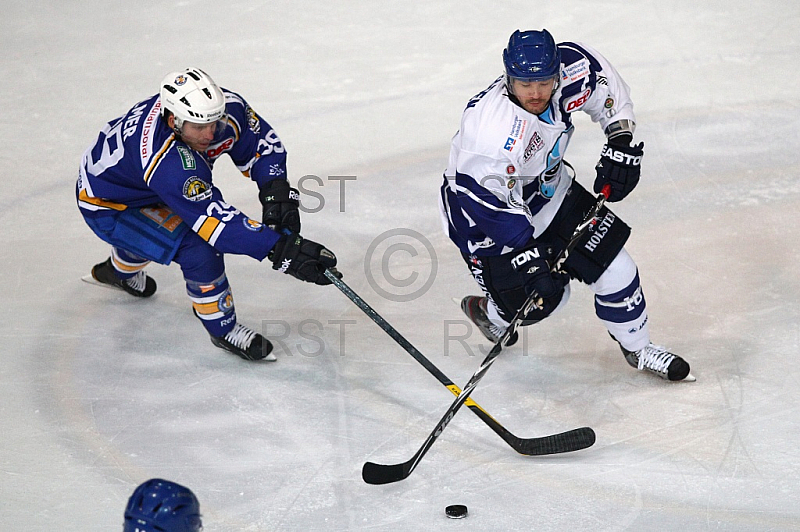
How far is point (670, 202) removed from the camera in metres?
4.64

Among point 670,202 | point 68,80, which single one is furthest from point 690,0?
point 68,80

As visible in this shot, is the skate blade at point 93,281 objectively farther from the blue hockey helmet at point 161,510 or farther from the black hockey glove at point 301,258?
the blue hockey helmet at point 161,510

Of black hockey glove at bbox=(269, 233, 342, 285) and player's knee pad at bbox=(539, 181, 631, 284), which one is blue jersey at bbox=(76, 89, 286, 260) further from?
player's knee pad at bbox=(539, 181, 631, 284)

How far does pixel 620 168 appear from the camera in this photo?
3.33m

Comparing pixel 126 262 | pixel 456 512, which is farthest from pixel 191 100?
pixel 456 512

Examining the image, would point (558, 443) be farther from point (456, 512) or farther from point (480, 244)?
point (480, 244)

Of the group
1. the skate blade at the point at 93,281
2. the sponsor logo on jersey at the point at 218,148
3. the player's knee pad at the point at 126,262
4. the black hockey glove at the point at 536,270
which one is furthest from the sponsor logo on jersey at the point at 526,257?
the skate blade at the point at 93,281

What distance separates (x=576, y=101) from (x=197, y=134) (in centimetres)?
128

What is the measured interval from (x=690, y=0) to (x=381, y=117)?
2.50 metres

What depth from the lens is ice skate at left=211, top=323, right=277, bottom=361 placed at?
3.69m

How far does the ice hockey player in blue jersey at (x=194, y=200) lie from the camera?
10.9 feet

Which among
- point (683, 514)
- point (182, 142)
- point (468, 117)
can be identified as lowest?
point (683, 514)

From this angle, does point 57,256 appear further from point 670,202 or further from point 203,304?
point 670,202

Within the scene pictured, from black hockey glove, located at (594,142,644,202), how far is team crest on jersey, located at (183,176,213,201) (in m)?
1.33
